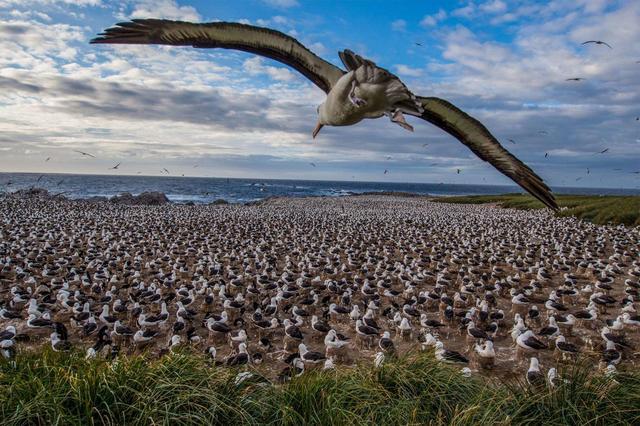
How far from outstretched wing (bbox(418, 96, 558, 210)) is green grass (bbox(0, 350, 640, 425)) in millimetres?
2410

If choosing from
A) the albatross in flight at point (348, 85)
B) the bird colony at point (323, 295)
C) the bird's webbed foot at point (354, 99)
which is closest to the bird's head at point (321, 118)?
the albatross in flight at point (348, 85)

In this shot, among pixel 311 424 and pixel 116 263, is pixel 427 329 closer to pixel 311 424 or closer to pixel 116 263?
pixel 311 424

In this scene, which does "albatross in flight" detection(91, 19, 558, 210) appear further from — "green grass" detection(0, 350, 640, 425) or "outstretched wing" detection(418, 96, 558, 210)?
"green grass" detection(0, 350, 640, 425)

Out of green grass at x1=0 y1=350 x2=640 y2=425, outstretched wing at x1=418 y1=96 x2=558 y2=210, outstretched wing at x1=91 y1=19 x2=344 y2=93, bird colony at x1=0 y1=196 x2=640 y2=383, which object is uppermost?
outstretched wing at x1=91 y1=19 x2=344 y2=93

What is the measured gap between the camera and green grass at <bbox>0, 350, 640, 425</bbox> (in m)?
4.50

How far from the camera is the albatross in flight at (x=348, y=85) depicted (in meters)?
2.92

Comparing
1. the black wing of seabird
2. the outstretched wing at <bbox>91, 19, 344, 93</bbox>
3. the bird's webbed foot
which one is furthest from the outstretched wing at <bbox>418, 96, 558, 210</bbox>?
the black wing of seabird

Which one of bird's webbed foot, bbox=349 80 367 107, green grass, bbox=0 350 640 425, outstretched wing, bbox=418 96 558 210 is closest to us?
bird's webbed foot, bbox=349 80 367 107

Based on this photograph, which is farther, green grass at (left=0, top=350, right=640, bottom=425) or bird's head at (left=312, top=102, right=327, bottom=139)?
green grass at (left=0, top=350, right=640, bottom=425)

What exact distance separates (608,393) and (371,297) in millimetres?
8464

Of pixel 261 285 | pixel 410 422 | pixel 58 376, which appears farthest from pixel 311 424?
pixel 261 285

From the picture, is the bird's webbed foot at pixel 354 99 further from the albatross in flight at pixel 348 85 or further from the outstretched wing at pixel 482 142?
the outstretched wing at pixel 482 142

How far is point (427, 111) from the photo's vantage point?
11.3 ft

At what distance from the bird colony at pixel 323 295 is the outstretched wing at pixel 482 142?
353 cm
